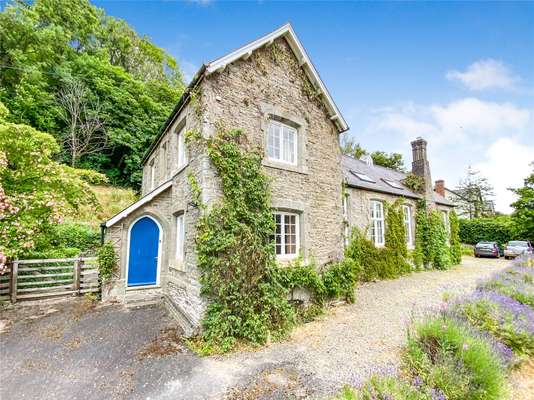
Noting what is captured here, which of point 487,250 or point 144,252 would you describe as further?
point 487,250

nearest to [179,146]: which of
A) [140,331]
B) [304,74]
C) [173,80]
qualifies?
[304,74]

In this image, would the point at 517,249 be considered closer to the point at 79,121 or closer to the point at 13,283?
the point at 13,283

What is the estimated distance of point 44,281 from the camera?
340 inches

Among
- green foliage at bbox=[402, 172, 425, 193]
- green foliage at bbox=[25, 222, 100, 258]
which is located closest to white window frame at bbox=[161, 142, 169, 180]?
green foliage at bbox=[25, 222, 100, 258]

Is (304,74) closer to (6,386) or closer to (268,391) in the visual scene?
(268,391)

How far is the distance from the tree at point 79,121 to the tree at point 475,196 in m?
52.5

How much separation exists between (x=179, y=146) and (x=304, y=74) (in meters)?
5.35

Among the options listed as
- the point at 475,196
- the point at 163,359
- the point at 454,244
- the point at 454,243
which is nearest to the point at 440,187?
the point at 454,243

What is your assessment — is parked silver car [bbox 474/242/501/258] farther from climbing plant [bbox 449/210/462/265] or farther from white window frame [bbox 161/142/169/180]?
white window frame [bbox 161/142/169/180]

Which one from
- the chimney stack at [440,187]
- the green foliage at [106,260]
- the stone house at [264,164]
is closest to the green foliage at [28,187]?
the green foliage at [106,260]

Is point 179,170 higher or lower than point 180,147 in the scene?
lower

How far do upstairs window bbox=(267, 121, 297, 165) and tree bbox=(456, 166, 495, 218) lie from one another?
44544mm

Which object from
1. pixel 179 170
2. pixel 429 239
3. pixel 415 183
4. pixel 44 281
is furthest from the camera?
pixel 415 183

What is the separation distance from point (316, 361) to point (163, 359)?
10.4ft
